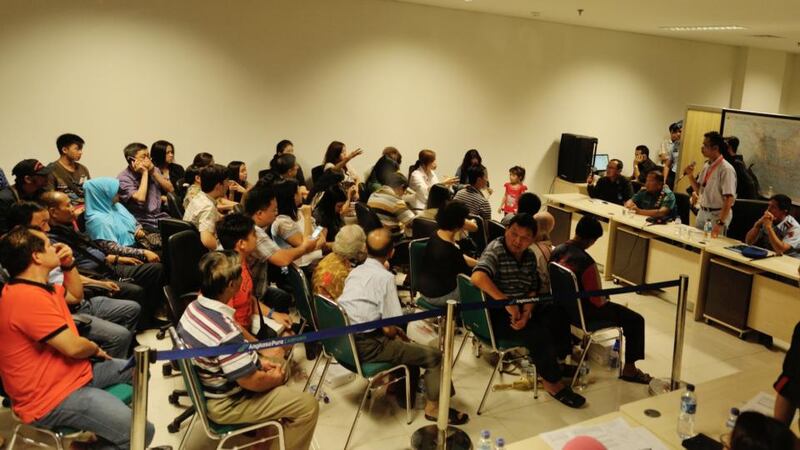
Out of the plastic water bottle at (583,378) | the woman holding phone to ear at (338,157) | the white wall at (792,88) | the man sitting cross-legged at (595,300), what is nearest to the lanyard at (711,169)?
the man sitting cross-legged at (595,300)

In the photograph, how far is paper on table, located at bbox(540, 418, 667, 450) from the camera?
2.47 meters

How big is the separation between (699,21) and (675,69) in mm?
2763

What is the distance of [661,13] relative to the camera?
24.5ft

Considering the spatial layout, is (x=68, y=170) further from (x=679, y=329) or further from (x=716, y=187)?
(x=716, y=187)

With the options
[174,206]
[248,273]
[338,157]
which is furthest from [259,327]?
[338,157]

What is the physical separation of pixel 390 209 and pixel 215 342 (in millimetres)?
3218

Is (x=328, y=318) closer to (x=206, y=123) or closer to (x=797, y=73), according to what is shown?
(x=206, y=123)

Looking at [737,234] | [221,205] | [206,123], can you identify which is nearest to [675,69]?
[737,234]

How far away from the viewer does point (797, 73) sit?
12273mm

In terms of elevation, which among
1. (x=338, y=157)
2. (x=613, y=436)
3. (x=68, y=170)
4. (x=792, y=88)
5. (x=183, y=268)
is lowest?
Result: (x=613, y=436)

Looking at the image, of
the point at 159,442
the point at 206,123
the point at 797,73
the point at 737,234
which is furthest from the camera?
the point at 797,73

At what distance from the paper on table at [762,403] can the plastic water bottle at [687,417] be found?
268 millimetres

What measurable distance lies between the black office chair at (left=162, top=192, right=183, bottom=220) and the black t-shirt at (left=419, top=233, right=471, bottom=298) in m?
2.41

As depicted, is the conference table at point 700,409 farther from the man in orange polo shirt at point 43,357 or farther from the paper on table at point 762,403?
the man in orange polo shirt at point 43,357
